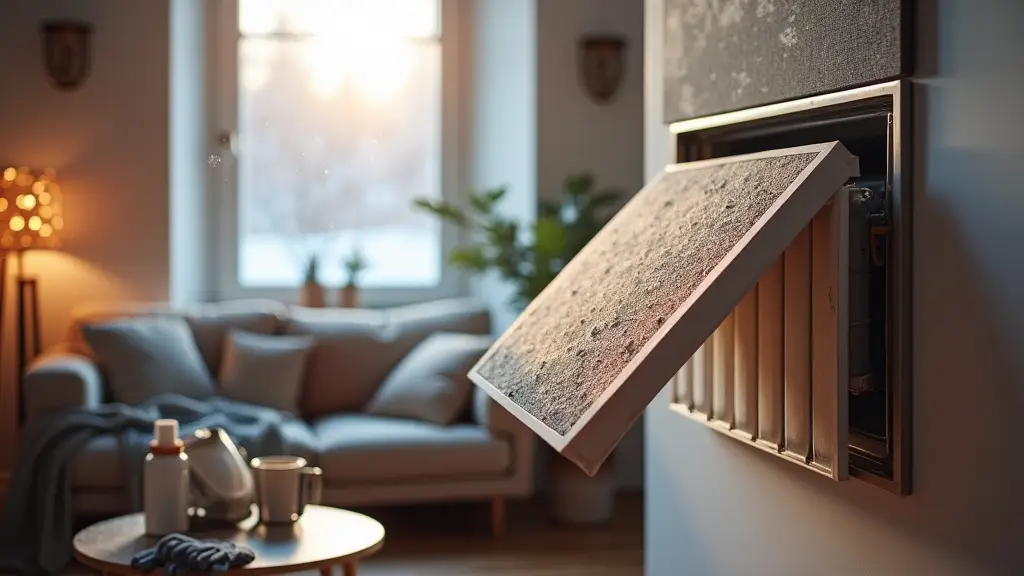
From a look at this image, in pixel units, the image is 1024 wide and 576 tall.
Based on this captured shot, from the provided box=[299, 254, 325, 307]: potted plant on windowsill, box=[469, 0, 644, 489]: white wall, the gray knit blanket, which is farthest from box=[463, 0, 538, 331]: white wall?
the gray knit blanket

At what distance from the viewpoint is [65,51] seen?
4.86 metres

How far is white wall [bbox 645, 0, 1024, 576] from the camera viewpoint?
55.5 inches

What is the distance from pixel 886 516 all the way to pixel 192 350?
139 inches

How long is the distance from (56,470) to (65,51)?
1.99 meters

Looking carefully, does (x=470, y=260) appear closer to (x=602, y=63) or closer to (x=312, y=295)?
(x=312, y=295)

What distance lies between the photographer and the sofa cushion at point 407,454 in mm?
4176

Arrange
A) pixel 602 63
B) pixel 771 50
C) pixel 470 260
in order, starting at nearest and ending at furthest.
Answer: pixel 771 50 < pixel 470 260 < pixel 602 63

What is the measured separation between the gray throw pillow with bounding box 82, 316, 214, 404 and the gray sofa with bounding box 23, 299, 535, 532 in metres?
0.08

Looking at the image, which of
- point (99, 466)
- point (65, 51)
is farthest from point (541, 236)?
point (65, 51)

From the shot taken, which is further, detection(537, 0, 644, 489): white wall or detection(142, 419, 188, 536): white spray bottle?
detection(537, 0, 644, 489): white wall

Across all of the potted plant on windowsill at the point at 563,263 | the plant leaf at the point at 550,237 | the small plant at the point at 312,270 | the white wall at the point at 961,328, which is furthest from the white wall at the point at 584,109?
the white wall at the point at 961,328

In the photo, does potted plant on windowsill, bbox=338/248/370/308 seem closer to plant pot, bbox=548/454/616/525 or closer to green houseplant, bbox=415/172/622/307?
green houseplant, bbox=415/172/622/307

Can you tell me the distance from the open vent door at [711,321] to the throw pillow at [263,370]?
108 inches

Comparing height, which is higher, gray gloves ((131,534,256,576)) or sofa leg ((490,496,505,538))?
gray gloves ((131,534,256,576))
